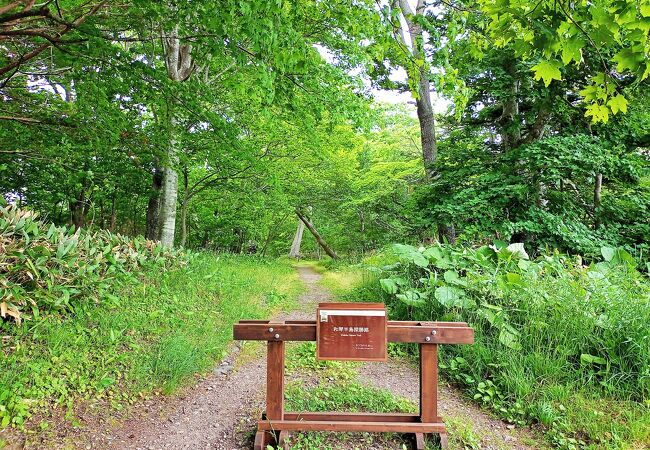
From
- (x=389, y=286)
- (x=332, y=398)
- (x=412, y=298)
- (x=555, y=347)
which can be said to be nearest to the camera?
(x=332, y=398)

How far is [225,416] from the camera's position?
3.17m

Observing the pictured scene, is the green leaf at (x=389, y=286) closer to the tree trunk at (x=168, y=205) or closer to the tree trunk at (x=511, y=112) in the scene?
the tree trunk at (x=511, y=112)

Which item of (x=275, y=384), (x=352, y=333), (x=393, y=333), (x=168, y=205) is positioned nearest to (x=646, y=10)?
(x=393, y=333)

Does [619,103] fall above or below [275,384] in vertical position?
above

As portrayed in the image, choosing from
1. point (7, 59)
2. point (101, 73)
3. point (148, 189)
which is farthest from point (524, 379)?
point (148, 189)

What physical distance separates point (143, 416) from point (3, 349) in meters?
1.33

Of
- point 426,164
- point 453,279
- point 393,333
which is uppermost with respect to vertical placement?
point 426,164

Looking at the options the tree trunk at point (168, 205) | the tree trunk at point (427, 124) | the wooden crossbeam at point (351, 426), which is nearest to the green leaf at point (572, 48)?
the wooden crossbeam at point (351, 426)

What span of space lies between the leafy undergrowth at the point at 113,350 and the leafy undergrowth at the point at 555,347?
2.97 metres

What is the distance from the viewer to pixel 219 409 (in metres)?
3.29

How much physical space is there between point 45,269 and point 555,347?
17.8ft

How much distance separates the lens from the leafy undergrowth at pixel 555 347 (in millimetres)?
2932

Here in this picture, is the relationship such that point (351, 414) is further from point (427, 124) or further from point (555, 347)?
point (427, 124)

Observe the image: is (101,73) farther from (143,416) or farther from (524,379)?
(524,379)
